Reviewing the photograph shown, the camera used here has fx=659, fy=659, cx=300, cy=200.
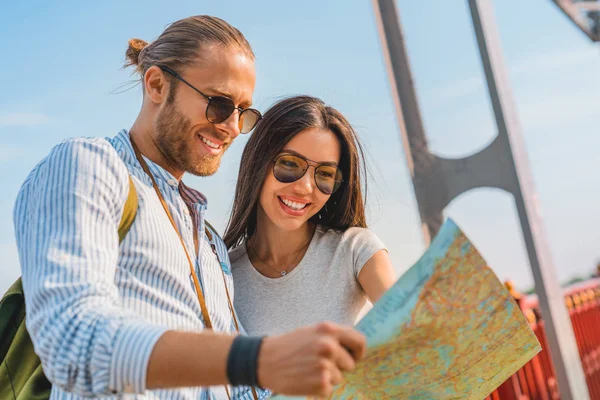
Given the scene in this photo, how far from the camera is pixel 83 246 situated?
3.68 ft

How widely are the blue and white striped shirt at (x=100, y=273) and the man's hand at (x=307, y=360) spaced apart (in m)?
0.18

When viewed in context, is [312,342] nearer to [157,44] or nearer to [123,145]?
[123,145]

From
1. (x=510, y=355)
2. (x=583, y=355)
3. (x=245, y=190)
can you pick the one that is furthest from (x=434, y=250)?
(x=583, y=355)

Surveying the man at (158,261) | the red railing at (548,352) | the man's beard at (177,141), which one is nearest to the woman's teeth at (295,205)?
the man at (158,261)

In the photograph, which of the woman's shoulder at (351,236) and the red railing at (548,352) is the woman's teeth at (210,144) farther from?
the red railing at (548,352)

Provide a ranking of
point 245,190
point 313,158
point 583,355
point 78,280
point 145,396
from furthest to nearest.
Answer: point 583,355 → point 245,190 → point 313,158 → point 145,396 → point 78,280

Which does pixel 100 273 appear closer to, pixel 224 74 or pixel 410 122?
pixel 224 74

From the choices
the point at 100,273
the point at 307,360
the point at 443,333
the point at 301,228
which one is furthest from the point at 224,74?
the point at 307,360

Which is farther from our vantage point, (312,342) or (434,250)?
(434,250)

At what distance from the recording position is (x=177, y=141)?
1756 mm

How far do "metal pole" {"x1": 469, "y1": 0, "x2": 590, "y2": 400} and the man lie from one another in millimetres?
3821

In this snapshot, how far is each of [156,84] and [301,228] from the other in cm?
73

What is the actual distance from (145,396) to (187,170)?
2.19 ft

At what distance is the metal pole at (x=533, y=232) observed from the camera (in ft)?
17.1
